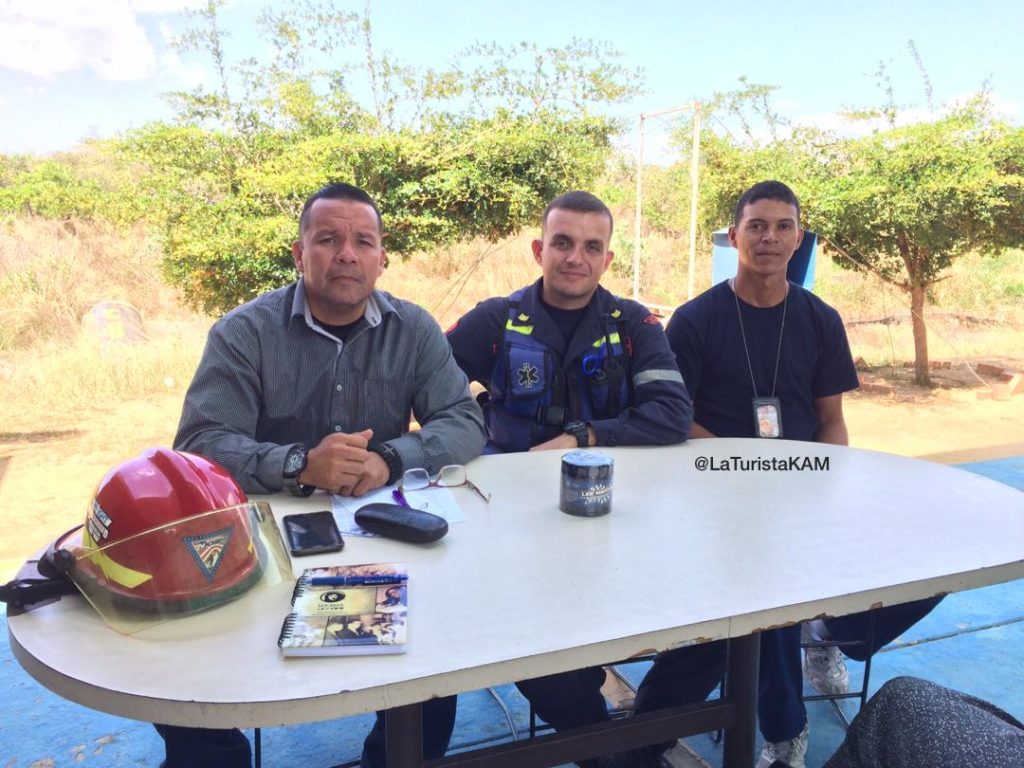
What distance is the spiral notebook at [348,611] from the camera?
1.06 metres

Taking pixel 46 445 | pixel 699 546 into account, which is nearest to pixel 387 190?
pixel 46 445

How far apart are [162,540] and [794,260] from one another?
4225 mm

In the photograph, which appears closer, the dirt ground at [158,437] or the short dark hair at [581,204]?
the short dark hair at [581,204]

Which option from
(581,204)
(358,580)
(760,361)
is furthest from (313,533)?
(760,361)

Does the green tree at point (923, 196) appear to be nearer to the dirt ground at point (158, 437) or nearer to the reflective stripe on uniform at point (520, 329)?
the dirt ground at point (158, 437)

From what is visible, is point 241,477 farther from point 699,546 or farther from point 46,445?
point 46,445

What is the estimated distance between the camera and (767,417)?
8.30 ft

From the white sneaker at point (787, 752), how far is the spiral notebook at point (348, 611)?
131cm

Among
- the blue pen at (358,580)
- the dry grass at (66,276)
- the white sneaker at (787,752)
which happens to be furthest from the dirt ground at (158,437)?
the white sneaker at (787,752)

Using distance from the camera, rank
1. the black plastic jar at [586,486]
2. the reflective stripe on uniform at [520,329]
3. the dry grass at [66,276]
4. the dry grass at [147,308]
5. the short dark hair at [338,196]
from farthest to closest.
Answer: the dry grass at [66,276], the dry grass at [147,308], the reflective stripe on uniform at [520,329], the short dark hair at [338,196], the black plastic jar at [586,486]

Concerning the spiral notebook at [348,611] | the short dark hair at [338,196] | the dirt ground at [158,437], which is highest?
the short dark hair at [338,196]

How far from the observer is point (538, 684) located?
5.51 ft

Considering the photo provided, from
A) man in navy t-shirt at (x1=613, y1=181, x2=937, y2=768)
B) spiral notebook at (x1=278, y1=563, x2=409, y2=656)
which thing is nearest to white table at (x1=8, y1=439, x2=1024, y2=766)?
spiral notebook at (x1=278, y1=563, x2=409, y2=656)

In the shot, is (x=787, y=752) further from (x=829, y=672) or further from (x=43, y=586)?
(x=43, y=586)
